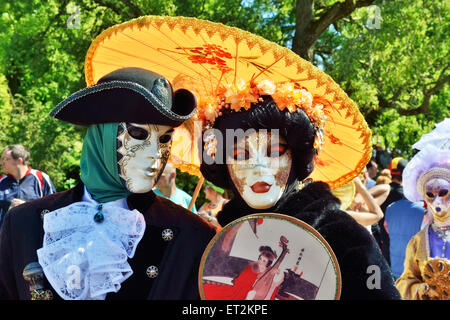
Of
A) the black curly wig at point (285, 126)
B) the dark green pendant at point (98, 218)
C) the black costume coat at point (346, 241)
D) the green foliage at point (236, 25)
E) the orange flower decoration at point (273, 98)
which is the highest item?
the green foliage at point (236, 25)

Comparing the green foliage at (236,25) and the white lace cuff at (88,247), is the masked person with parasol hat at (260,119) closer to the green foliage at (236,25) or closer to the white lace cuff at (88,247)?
the white lace cuff at (88,247)

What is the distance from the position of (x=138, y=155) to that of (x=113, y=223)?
11.6 inches

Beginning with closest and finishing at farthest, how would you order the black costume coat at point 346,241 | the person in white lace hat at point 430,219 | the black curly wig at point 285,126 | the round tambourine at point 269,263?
the round tambourine at point 269,263
the black costume coat at point 346,241
the black curly wig at point 285,126
the person in white lace hat at point 430,219

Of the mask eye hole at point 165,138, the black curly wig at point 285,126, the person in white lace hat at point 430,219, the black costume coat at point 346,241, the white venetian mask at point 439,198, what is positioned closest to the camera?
the black costume coat at point 346,241

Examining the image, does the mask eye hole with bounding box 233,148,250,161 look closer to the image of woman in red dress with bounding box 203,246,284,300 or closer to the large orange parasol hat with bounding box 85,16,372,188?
the large orange parasol hat with bounding box 85,16,372,188

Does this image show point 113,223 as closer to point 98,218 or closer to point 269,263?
point 98,218

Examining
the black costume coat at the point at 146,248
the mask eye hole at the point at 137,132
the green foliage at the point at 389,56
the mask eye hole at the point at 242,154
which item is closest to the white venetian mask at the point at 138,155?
the mask eye hole at the point at 137,132

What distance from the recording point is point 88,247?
234 cm

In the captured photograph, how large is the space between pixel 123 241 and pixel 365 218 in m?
2.67

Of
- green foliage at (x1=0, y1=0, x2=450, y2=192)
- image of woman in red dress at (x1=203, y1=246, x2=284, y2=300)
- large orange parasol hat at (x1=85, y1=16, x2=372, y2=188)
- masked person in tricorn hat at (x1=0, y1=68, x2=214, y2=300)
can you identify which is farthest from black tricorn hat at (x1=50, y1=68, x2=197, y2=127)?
green foliage at (x1=0, y1=0, x2=450, y2=192)

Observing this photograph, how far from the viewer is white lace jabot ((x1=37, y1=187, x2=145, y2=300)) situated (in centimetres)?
231

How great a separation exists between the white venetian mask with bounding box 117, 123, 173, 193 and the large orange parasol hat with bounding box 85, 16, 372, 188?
0.41 m

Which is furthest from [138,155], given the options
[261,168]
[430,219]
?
[430,219]

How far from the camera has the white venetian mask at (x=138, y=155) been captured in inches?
95.3
